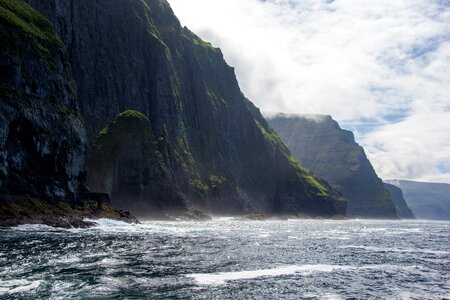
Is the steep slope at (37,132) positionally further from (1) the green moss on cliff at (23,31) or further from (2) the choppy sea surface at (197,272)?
(2) the choppy sea surface at (197,272)

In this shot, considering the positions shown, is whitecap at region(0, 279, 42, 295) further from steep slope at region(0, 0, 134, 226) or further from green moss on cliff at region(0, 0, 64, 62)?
green moss on cliff at region(0, 0, 64, 62)

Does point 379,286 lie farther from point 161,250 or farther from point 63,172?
point 63,172

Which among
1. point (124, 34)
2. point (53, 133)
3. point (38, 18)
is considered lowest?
point (53, 133)

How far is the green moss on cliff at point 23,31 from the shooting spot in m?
88.6

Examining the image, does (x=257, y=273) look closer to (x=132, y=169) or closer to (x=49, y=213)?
(x=49, y=213)

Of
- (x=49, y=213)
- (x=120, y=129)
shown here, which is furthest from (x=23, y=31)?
(x=120, y=129)

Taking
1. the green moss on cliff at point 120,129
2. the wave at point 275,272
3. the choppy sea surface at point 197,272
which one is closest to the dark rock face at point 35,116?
the choppy sea surface at point 197,272

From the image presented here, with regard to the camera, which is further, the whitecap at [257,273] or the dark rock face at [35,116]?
the dark rock face at [35,116]

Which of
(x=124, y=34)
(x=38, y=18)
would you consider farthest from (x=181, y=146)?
(x=38, y=18)

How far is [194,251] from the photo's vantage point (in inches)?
2120

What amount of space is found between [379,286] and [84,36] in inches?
5953

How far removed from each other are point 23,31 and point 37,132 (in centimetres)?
2549

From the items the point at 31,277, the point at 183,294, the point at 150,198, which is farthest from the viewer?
the point at 150,198

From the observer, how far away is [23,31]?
95.6 metres
